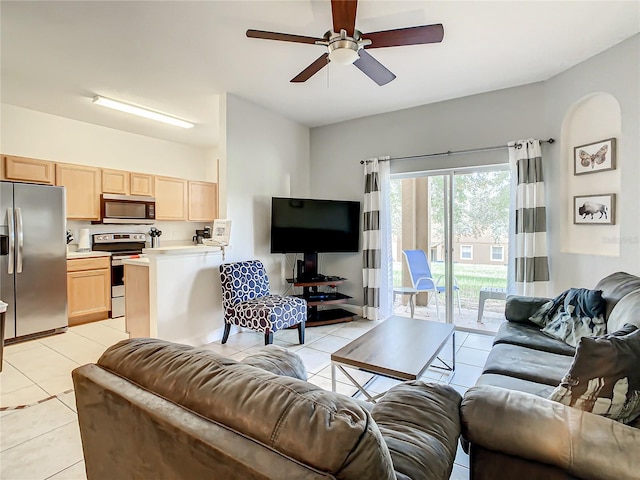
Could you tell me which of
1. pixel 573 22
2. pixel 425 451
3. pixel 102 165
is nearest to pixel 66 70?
pixel 102 165

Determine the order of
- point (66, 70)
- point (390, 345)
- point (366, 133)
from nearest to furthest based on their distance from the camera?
point (390, 345)
point (66, 70)
point (366, 133)

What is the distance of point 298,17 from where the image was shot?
2484 mm

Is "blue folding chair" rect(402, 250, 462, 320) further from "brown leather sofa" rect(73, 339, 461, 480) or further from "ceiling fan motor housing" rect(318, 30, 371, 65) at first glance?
"brown leather sofa" rect(73, 339, 461, 480)

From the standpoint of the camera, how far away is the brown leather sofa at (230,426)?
0.63 meters

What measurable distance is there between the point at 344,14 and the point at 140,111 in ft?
11.1

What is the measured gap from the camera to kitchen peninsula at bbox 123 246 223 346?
126 inches

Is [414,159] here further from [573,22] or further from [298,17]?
[298,17]

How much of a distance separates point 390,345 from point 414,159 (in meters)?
2.79

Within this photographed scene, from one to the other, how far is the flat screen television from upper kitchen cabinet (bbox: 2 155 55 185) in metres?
2.77

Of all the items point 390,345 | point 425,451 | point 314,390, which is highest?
point 314,390

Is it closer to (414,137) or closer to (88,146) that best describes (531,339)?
(414,137)

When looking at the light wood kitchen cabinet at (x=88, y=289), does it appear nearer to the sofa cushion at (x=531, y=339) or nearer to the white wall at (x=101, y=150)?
the white wall at (x=101, y=150)

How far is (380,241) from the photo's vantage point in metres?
4.47

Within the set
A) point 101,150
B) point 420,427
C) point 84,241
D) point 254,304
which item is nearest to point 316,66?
point 254,304
